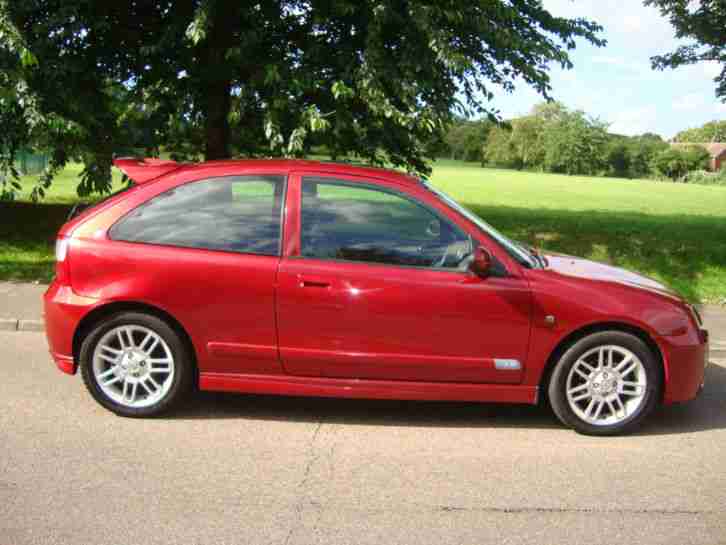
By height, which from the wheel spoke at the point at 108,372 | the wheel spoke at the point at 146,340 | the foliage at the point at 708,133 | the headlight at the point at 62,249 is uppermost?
the foliage at the point at 708,133

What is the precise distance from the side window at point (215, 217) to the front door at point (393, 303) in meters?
0.19

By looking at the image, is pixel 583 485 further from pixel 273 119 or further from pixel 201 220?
pixel 273 119

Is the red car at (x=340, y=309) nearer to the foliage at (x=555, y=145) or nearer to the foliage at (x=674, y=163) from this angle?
the foliage at (x=555, y=145)

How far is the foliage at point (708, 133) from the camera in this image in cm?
15450

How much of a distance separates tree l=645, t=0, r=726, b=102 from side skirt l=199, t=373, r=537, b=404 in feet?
32.3

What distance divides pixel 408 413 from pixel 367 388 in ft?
1.89

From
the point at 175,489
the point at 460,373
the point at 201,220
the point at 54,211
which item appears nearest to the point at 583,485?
the point at 460,373

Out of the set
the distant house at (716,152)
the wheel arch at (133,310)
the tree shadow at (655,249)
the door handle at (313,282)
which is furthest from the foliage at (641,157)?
the wheel arch at (133,310)

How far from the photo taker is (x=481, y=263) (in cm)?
469

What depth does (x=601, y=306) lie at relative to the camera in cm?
482

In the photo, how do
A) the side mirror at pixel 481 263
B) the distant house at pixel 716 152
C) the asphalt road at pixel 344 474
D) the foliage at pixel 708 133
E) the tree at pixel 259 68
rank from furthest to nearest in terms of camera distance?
the foliage at pixel 708 133, the distant house at pixel 716 152, the tree at pixel 259 68, the side mirror at pixel 481 263, the asphalt road at pixel 344 474

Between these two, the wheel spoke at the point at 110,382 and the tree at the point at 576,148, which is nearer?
the wheel spoke at the point at 110,382

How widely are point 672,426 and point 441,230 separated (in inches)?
81.9

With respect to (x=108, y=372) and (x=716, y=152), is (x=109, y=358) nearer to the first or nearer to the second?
(x=108, y=372)
